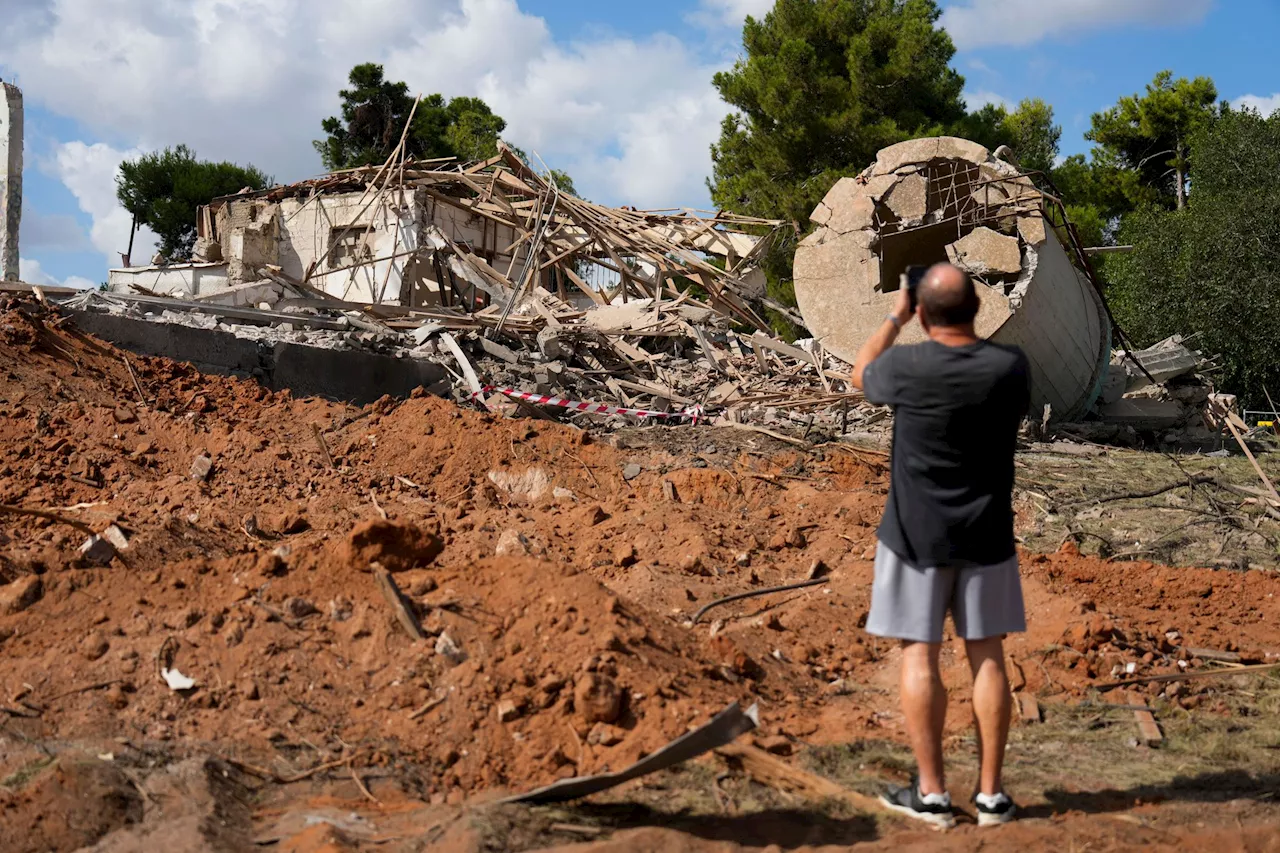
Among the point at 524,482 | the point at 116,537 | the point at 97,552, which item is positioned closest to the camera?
the point at 97,552

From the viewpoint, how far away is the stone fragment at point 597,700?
391 cm

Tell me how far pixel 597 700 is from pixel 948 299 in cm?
184

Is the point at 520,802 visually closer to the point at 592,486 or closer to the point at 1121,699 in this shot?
the point at 1121,699

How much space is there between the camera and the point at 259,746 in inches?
149

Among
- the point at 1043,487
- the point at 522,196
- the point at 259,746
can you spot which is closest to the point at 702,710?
the point at 259,746

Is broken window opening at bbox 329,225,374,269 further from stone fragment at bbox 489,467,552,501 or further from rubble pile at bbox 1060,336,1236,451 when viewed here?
rubble pile at bbox 1060,336,1236,451

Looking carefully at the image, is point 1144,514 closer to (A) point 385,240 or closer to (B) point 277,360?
(B) point 277,360

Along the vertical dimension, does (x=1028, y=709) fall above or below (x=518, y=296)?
below

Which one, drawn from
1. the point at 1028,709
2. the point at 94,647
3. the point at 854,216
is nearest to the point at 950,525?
the point at 1028,709

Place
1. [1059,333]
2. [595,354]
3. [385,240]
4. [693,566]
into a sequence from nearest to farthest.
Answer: [693,566], [1059,333], [595,354], [385,240]

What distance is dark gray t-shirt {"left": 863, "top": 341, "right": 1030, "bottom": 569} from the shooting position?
3.25 m

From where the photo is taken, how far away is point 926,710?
3279 millimetres

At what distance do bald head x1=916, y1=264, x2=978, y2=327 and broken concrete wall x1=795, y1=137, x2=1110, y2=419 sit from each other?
6.86 meters

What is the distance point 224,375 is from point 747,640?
Answer: 20.6ft
